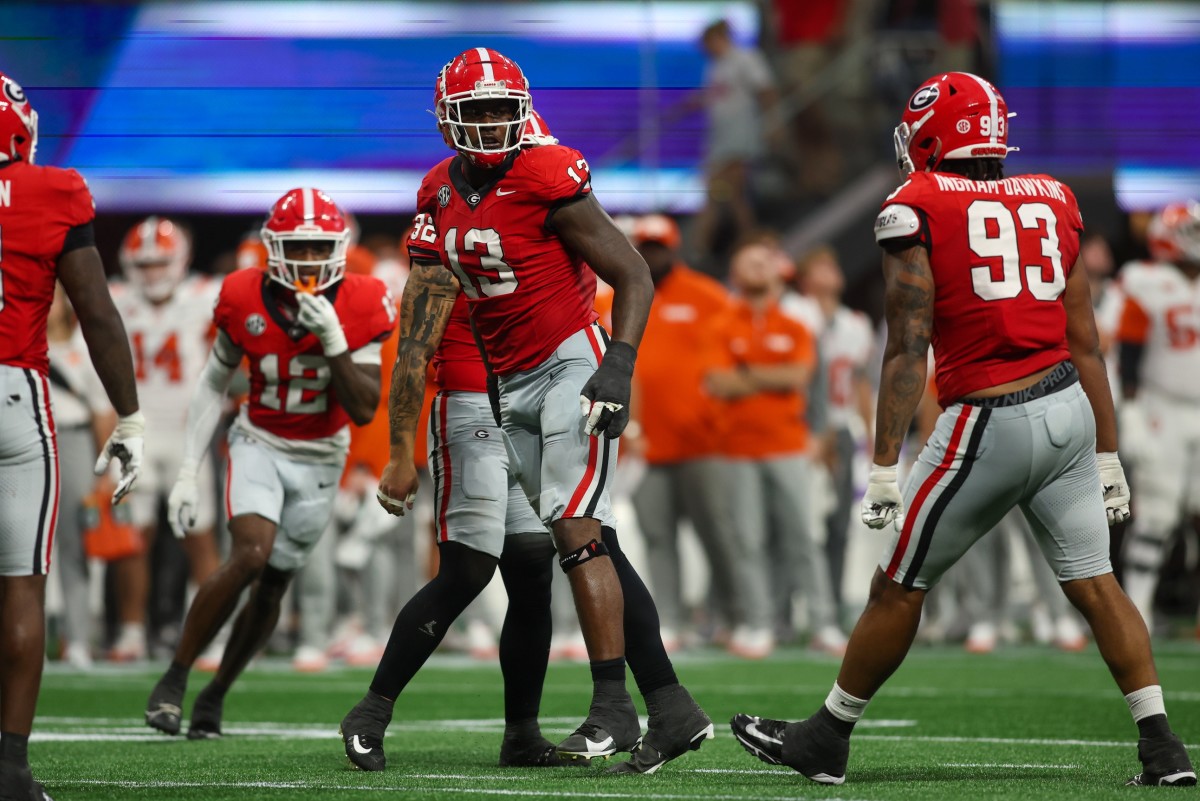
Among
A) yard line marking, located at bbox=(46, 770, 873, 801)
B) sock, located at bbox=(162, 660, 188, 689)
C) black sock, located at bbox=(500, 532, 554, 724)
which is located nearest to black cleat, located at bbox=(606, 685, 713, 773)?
yard line marking, located at bbox=(46, 770, 873, 801)

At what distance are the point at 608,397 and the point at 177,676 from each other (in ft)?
8.56

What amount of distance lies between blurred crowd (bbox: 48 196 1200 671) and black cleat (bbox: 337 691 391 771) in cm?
490

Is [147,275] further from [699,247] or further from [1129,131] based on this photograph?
[1129,131]

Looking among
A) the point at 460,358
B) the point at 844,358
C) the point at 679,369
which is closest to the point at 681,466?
the point at 679,369

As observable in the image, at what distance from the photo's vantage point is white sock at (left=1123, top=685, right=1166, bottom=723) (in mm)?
5074

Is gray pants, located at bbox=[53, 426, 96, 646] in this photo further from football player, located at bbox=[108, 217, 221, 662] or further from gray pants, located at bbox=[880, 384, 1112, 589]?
gray pants, located at bbox=[880, 384, 1112, 589]

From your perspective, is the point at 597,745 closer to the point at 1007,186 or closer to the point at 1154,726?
the point at 1154,726

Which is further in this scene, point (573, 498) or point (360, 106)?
point (360, 106)

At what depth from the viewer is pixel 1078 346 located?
17.7ft

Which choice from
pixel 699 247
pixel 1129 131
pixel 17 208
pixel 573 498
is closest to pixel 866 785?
pixel 573 498

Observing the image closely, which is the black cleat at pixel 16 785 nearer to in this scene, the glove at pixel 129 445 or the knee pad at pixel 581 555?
the glove at pixel 129 445

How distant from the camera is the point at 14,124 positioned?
498cm

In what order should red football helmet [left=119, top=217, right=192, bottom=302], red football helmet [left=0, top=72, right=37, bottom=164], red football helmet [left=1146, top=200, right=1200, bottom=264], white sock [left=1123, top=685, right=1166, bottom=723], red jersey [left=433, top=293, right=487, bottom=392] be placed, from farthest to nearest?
1. red football helmet [left=1146, top=200, right=1200, bottom=264]
2. red football helmet [left=119, top=217, right=192, bottom=302]
3. red jersey [left=433, top=293, right=487, bottom=392]
4. white sock [left=1123, top=685, right=1166, bottom=723]
5. red football helmet [left=0, top=72, right=37, bottom=164]

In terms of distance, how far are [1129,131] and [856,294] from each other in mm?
2622
